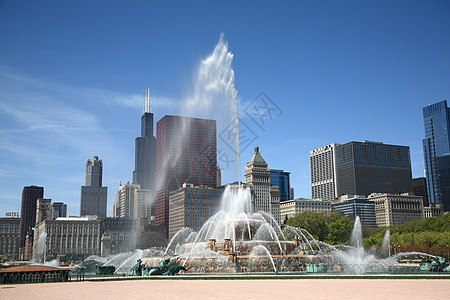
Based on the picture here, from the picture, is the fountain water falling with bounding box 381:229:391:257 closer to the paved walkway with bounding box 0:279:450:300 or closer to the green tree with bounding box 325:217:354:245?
the green tree with bounding box 325:217:354:245

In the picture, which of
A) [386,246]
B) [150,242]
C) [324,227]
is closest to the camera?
[386,246]

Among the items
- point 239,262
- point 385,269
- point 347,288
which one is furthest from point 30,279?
point 385,269

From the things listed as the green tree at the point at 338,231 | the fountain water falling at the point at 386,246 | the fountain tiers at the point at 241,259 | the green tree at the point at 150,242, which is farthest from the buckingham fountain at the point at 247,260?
the green tree at the point at 150,242

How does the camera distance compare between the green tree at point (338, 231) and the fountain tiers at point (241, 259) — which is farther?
the green tree at point (338, 231)

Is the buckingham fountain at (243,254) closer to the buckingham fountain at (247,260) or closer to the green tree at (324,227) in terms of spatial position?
the buckingham fountain at (247,260)

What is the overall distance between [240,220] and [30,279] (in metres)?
26.5

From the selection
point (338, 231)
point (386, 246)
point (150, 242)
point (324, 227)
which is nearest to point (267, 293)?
point (324, 227)

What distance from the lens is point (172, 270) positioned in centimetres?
4197

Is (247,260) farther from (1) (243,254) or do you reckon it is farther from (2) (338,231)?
(2) (338,231)

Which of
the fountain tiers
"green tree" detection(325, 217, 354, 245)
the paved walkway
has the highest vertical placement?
"green tree" detection(325, 217, 354, 245)

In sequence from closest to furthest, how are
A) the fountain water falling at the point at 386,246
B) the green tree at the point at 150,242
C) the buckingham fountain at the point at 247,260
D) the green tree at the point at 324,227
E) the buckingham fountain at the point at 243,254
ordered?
the buckingham fountain at the point at 247,260, the buckingham fountain at the point at 243,254, the fountain water falling at the point at 386,246, the green tree at the point at 324,227, the green tree at the point at 150,242

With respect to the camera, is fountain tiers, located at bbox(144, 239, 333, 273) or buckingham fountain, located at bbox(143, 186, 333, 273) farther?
buckingham fountain, located at bbox(143, 186, 333, 273)

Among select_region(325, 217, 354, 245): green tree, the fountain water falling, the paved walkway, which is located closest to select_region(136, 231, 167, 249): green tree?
select_region(325, 217, 354, 245): green tree

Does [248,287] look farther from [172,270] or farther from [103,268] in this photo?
[103,268]
